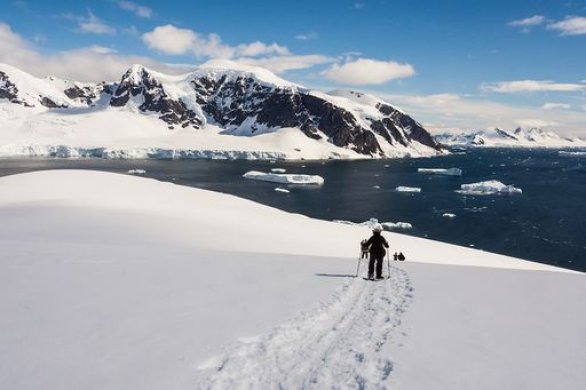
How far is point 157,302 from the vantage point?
11578mm

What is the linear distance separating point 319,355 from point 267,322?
1.74 metres

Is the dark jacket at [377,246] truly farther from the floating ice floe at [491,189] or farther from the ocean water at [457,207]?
the floating ice floe at [491,189]

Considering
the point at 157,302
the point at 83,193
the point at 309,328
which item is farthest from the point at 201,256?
the point at 83,193

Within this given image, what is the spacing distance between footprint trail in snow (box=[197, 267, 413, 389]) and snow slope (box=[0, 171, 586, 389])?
0.11 feet

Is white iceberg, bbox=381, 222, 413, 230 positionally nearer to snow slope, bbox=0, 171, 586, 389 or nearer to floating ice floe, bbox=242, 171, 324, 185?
snow slope, bbox=0, 171, 586, 389

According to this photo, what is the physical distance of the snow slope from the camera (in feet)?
26.2

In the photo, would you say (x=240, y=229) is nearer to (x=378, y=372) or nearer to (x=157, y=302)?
(x=157, y=302)

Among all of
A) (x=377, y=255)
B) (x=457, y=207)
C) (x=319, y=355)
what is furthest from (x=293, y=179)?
(x=319, y=355)

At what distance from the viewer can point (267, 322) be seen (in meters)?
10.4

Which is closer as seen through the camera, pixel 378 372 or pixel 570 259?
pixel 378 372

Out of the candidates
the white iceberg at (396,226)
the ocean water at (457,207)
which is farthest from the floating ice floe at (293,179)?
the white iceberg at (396,226)

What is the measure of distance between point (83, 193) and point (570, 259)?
4798 centimetres

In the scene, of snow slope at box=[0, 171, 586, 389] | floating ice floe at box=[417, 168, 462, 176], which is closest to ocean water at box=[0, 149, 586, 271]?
floating ice floe at box=[417, 168, 462, 176]

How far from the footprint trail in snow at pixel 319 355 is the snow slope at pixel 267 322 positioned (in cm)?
3
